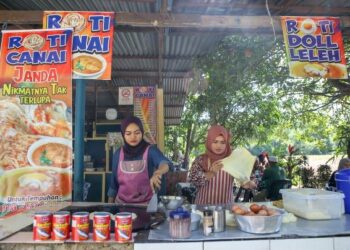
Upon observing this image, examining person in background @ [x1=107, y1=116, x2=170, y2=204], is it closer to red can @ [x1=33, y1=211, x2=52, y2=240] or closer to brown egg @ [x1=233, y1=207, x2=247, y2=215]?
brown egg @ [x1=233, y1=207, x2=247, y2=215]

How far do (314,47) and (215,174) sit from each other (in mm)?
1682

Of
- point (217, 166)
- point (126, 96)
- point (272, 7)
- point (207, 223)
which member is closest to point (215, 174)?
point (217, 166)

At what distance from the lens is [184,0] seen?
330cm

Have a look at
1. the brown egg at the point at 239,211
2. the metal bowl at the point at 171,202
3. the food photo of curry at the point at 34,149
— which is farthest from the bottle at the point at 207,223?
the food photo of curry at the point at 34,149

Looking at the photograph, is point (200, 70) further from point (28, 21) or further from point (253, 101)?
point (28, 21)

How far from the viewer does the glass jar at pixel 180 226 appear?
5.90 ft

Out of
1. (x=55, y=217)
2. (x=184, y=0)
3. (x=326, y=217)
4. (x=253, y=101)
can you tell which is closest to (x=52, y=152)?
(x=55, y=217)

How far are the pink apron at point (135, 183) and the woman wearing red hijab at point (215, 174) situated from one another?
1.41 ft

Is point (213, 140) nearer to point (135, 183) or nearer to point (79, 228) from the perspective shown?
point (135, 183)

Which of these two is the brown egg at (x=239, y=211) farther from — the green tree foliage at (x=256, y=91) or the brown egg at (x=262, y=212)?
the green tree foliage at (x=256, y=91)

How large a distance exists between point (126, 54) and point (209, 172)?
315 cm

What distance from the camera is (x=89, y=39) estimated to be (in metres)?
3.12

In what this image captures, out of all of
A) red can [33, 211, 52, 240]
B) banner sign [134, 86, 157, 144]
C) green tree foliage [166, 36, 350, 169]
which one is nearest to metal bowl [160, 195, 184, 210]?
red can [33, 211, 52, 240]

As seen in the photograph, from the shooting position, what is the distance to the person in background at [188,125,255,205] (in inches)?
116
